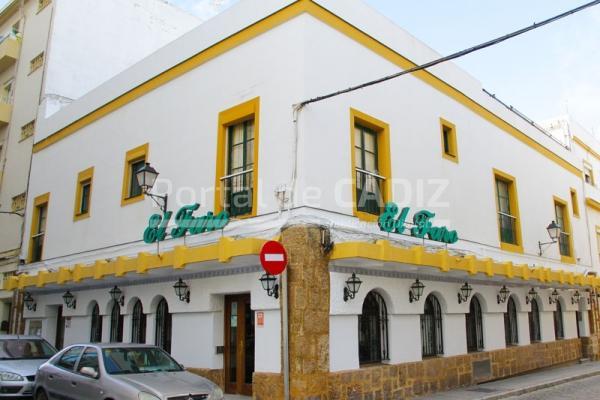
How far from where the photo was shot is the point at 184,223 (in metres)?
11.7

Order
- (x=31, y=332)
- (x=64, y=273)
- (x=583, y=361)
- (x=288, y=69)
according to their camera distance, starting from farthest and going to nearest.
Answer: (x=583, y=361) → (x=31, y=332) → (x=64, y=273) → (x=288, y=69)

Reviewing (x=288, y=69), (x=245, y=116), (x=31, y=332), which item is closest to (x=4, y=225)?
(x=31, y=332)

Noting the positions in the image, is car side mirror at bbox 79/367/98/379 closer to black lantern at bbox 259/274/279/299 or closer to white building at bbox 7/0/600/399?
white building at bbox 7/0/600/399

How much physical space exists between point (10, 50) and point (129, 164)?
11.4 meters

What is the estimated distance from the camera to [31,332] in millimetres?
17344

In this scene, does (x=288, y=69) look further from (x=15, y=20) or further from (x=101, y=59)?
(x=15, y=20)

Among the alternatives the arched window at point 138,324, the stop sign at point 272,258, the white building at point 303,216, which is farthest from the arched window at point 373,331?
the arched window at point 138,324

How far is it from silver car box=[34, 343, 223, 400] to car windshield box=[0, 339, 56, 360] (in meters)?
2.01

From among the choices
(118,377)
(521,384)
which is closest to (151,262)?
(118,377)

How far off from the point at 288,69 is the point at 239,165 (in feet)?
7.63

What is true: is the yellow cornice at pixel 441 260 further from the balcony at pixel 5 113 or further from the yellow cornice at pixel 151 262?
the balcony at pixel 5 113

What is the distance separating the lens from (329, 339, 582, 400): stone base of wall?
9.82 meters

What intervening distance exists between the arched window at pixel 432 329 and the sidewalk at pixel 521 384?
97 cm

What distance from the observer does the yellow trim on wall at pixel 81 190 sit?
51.5ft
